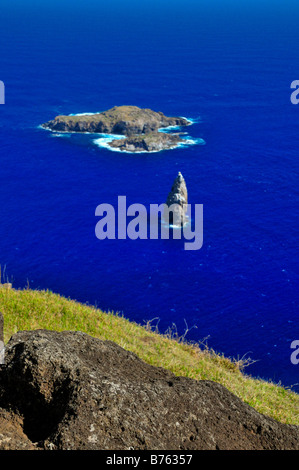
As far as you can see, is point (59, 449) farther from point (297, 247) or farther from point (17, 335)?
point (297, 247)

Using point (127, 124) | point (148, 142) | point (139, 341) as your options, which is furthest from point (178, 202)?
point (139, 341)

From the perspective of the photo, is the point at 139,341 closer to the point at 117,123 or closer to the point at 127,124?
the point at 127,124

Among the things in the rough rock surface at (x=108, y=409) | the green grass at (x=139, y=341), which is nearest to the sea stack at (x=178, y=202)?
the green grass at (x=139, y=341)

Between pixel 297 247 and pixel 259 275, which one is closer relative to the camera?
pixel 259 275

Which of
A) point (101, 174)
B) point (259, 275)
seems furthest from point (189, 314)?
point (101, 174)

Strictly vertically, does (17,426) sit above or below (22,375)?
below
